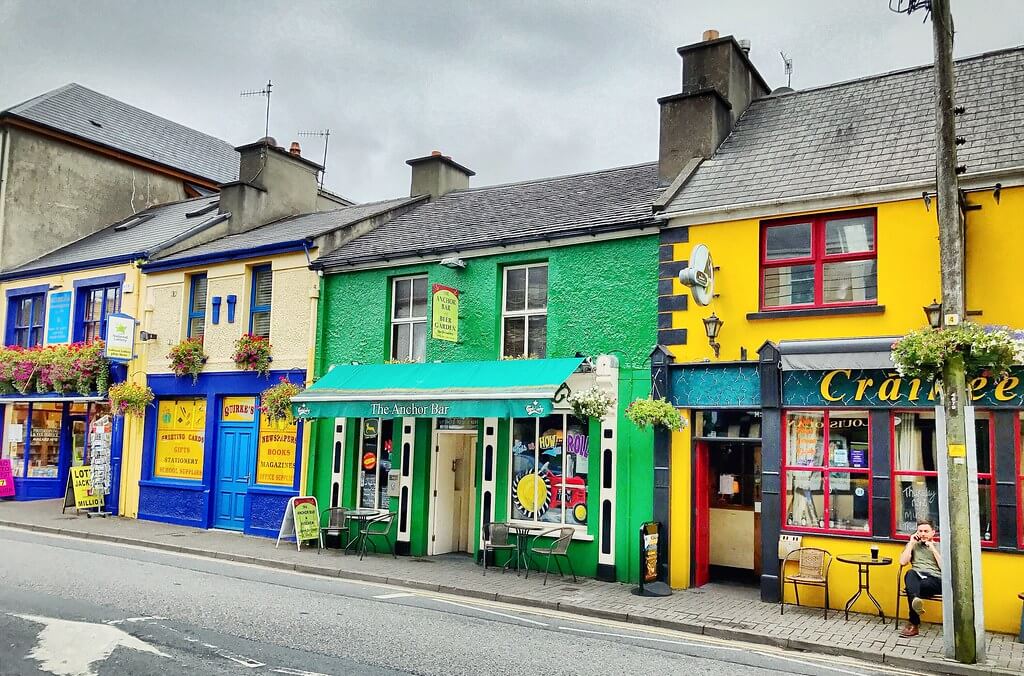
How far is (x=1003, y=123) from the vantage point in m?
11.7

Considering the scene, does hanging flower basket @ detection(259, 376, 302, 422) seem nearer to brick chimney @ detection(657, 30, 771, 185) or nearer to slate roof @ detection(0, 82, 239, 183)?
brick chimney @ detection(657, 30, 771, 185)

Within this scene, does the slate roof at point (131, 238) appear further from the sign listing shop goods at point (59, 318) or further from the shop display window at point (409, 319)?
the shop display window at point (409, 319)

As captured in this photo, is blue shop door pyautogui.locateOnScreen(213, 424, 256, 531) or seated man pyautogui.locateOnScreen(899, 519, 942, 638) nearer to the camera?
seated man pyautogui.locateOnScreen(899, 519, 942, 638)

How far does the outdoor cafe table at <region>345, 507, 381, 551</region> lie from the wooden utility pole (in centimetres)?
923

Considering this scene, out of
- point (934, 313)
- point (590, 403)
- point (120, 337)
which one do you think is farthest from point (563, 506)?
point (120, 337)

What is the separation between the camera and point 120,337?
19.4 m

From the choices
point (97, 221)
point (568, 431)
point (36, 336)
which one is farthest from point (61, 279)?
point (568, 431)

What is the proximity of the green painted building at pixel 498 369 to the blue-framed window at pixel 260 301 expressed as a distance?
69.1 inches

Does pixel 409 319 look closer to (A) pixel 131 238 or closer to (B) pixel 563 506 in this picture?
(B) pixel 563 506

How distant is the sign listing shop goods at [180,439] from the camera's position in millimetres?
18609

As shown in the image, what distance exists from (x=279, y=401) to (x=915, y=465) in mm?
10956

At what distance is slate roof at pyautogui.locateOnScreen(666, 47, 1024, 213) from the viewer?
1159 centimetres

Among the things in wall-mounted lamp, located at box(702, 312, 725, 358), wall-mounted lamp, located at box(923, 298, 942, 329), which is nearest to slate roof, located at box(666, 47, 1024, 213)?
wall-mounted lamp, located at box(702, 312, 725, 358)

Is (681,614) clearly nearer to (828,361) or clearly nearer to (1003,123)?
(828,361)
